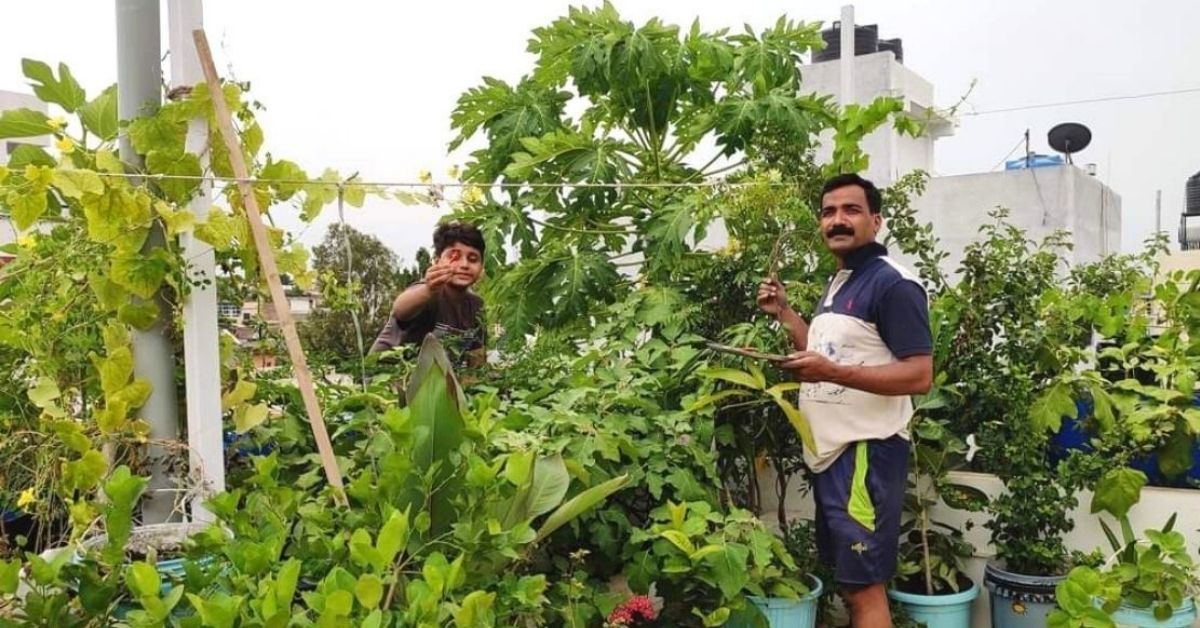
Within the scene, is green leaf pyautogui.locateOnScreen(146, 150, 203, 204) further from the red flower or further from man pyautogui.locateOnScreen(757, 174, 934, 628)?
man pyautogui.locateOnScreen(757, 174, 934, 628)

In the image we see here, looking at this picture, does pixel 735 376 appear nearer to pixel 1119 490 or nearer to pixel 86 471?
pixel 1119 490

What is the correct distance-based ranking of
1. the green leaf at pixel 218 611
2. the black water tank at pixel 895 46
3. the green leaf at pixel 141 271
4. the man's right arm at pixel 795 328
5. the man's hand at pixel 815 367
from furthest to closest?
the black water tank at pixel 895 46 → the man's right arm at pixel 795 328 → the man's hand at pixel 815 367 → the green leaf at pixel 141 271 → the green leaf at pixel 218 611

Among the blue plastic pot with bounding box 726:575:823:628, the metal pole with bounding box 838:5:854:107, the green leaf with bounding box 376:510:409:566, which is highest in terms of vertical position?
the metal pole with bounding box 838:5:854:107

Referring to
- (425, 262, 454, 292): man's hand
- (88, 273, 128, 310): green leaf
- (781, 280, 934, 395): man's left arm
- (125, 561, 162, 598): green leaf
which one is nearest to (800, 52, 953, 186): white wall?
(425, 262, 454, 292): man's hand

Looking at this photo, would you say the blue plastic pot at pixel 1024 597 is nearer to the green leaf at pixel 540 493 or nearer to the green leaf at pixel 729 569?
the green leaf at pixel 729 569

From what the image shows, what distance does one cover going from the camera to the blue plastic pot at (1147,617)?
2.41m

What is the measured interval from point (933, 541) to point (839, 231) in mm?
1105

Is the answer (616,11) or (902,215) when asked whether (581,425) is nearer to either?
(902,215)

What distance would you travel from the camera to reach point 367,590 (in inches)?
48.4

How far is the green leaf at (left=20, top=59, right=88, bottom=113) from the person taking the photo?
1.92 m

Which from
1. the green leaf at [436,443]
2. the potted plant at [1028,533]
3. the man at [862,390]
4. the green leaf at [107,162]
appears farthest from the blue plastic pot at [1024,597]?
the green leaf at [107,162]

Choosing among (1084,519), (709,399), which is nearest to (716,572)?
(709,399)

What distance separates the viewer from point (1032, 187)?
A: 10844 millimetres

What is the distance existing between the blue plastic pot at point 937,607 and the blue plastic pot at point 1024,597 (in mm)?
103
